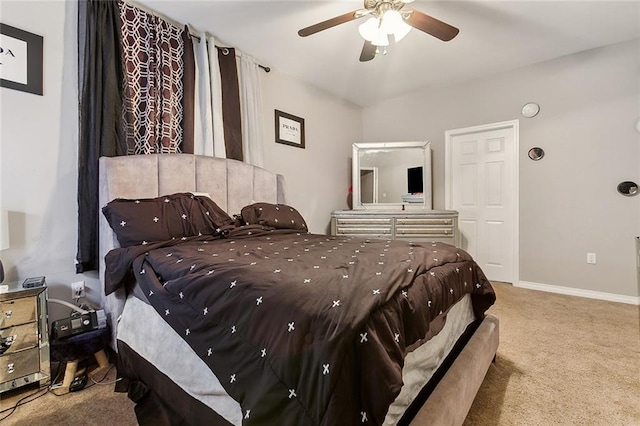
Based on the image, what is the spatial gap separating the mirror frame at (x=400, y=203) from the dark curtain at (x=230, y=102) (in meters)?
1.91

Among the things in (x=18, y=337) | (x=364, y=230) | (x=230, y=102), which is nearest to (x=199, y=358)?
(x=18, y=337)

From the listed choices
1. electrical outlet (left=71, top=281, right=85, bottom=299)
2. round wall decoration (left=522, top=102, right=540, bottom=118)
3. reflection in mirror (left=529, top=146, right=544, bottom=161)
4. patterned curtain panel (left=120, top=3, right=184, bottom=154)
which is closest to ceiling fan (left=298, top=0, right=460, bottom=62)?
patterned curtain panel (left=120, top=3, right=184, bottom=154)

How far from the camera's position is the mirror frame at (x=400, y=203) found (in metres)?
4.12

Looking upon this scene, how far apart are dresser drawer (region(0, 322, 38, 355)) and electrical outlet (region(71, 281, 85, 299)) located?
41 centimetres

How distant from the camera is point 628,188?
2967mm

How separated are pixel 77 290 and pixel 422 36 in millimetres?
3536

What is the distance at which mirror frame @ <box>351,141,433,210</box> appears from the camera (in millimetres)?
4117

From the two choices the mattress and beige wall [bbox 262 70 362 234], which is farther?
beige wall [bbox 262 70 362 234]

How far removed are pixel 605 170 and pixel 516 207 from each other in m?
0.87

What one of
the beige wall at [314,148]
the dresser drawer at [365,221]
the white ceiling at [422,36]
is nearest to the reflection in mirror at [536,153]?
the white ceiling at [422,36]

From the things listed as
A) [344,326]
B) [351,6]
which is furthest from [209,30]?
[344,326]

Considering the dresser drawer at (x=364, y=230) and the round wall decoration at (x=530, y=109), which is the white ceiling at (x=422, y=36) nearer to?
the round wall decoration at (x=530, y=109)

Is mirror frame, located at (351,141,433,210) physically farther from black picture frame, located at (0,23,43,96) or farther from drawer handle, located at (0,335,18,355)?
drawer handle, located at (0,335,18,355)

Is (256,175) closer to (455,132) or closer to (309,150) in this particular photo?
(309,150)
